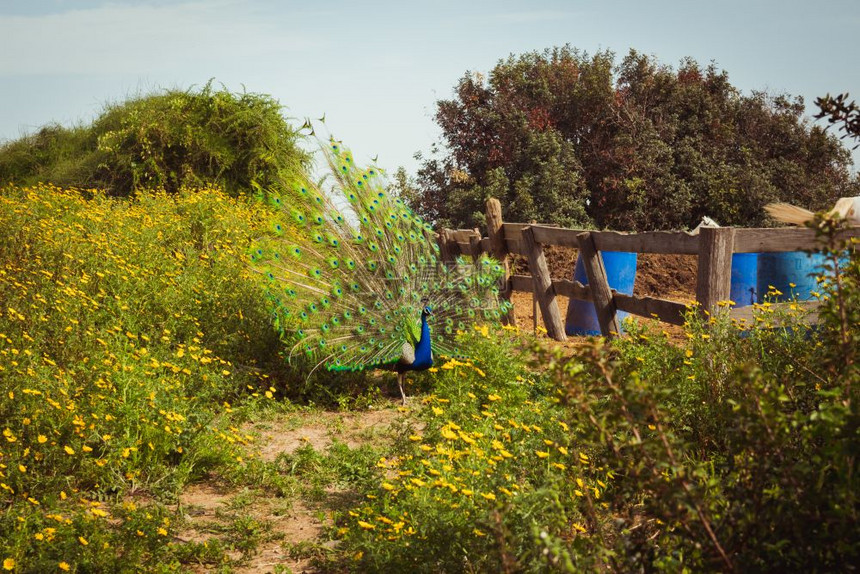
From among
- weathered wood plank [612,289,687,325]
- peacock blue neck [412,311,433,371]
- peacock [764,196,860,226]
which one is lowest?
peacock blue neck [412,311,433,371]

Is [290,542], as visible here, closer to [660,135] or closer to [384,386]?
[384,386]

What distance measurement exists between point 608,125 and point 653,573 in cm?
1855

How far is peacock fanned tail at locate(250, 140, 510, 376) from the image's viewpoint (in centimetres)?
775

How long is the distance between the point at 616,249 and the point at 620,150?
11.3 m

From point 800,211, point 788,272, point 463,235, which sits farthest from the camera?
point 463,235

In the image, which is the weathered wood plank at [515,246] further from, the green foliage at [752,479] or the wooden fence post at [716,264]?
the green foliage at [752,479]

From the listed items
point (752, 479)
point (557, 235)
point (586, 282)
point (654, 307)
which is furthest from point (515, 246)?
point (752, 479)

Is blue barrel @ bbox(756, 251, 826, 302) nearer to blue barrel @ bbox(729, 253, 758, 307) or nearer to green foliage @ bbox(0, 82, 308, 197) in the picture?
blue barrel @ bbox(729, 253, 758, 307)

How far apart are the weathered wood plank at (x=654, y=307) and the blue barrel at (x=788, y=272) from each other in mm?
1319

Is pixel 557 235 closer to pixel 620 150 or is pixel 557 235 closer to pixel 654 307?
pixel 654 307

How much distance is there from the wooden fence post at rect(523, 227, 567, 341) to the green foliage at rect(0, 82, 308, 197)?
796 cm

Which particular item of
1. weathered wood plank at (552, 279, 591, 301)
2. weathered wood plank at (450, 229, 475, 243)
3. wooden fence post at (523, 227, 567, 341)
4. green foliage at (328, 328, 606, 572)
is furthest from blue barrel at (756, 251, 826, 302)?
weathered wood plank at (450, 229, 475, 243)

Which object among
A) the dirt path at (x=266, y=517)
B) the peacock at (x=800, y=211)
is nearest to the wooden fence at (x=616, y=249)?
the peacock at (x=800, y=211)

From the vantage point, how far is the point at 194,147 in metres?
17.0
